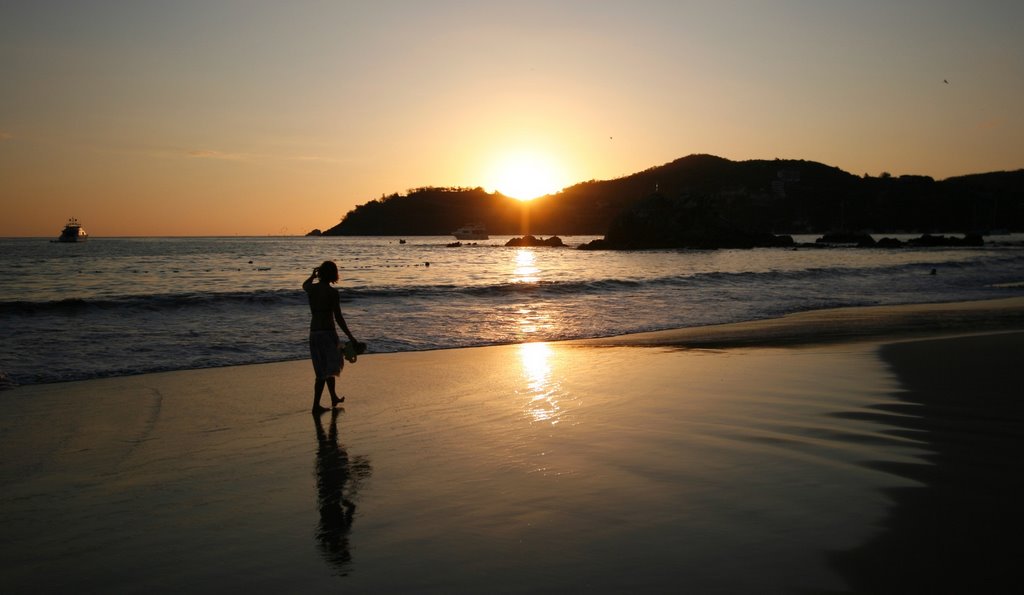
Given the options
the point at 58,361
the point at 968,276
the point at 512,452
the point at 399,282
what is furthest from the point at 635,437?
the point at 968,276

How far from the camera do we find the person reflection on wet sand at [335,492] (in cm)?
473

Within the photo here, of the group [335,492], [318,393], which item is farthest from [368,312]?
[335,492]

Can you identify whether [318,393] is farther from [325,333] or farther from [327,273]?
[327,273]

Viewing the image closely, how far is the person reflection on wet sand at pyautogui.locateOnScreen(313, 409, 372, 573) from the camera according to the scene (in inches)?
186

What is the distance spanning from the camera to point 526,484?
5969 millimetres

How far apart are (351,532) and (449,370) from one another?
7.72 metres

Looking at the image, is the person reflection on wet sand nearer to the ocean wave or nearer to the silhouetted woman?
the silhouetted woman

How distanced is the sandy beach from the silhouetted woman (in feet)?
1.66

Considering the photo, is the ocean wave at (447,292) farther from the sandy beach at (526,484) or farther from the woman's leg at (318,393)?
the woman's leg at (318,393)

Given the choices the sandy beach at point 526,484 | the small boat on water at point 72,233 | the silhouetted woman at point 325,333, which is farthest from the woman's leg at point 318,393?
the small boat on water at point 72,233

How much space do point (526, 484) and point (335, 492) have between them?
1.63 m

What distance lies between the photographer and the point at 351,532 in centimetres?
501

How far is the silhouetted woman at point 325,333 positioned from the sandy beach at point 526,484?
51cm

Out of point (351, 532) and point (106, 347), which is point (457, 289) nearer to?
point (106, 347)
